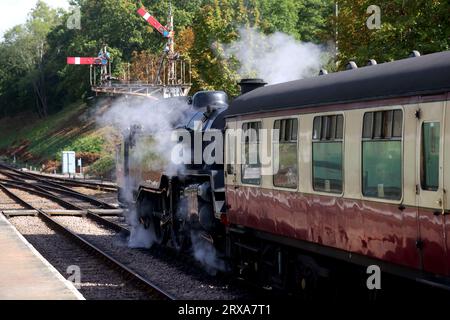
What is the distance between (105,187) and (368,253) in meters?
31.0

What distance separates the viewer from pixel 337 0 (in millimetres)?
22188

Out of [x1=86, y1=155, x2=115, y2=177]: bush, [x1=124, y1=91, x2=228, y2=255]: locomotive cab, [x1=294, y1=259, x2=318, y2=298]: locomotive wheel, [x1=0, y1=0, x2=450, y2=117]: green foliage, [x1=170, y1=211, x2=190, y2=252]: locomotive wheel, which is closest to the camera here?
[x1=294, y1=259, x2=318, y2=298]: locomotive wheel

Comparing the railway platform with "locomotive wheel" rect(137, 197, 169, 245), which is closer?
the railway platform

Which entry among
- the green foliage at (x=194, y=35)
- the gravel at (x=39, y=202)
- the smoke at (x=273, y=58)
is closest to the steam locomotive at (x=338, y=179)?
the green foliage at (x=194, y=35)

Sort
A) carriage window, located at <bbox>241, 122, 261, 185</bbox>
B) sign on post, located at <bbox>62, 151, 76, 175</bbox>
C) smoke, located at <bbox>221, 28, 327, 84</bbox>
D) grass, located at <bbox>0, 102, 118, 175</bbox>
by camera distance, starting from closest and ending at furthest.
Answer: carriage window, located at <bbox>241, 122, 261, 185</bbox> < smoke, located at <bbox>221, 28, 327, 84</bbox> < sign on post, located at <bbox>62, 151, 76, 175</bbox> < grass, located at <bbox>0, 102, 118, 175</bbox>

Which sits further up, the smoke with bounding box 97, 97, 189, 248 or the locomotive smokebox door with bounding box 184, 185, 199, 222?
the smoke with bounding box 97, 97, 189, 248

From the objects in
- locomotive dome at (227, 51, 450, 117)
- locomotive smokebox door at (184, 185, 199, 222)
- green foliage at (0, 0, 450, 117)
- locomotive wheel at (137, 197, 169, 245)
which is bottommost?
locomotive wheel at (137, 197, 169, 245)

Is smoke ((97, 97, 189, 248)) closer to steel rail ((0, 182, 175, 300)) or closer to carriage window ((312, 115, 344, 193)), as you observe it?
steel rail ((0, 182, 175, 300))

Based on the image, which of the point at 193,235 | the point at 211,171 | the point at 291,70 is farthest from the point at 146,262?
the point at 291,70

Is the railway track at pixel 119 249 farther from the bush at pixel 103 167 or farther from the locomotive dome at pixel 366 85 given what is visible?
the bush at pixel 103 167

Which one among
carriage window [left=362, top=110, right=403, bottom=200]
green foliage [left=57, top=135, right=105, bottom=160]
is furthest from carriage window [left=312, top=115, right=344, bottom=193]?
green foliage [left=57, top=135, right=105, bottom=160]

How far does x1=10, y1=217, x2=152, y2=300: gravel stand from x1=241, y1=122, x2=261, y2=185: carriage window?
7.87ft

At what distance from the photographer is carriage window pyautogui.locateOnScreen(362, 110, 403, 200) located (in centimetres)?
771

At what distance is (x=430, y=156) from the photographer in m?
7.21
